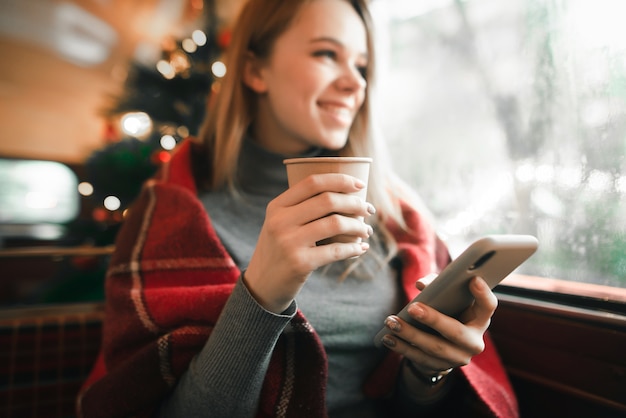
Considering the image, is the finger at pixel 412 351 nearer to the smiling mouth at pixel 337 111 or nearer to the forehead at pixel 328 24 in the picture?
the smiling mouth at pixel 337 111

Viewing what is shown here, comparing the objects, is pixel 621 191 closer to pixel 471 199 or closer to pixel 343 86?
pixel 471 199

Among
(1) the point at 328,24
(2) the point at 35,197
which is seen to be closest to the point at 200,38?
(1) the point at 328,24

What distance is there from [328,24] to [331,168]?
53cm

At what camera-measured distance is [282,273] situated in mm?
481

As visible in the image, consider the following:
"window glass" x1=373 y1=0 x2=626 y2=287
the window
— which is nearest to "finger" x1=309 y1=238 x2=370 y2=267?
"window glass" x1=373 y1=0 x2=626 y2=287

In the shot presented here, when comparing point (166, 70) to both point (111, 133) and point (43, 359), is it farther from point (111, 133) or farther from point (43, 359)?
point (43, 359)

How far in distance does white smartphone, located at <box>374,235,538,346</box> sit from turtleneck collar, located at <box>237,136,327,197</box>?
51cm

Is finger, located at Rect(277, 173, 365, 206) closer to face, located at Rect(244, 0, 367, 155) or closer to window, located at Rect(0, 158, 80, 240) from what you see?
face, located at Rect(244, 0, 367, 155)

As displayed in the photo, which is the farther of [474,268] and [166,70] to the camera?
[166,70]

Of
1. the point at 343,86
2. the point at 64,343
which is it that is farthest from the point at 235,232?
the point at 64,343

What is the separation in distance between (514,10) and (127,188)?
1.71 meters

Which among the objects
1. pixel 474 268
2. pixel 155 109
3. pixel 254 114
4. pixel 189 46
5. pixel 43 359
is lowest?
pixel 43 359

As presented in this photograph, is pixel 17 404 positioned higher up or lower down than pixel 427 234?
lower down

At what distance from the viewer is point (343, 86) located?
84 cm
